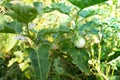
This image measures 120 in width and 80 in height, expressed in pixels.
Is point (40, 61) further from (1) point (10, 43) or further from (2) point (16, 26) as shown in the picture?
(1) point (10, 43)

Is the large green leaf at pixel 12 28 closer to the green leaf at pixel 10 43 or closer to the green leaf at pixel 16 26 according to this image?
the green leaf at pixel 16 26

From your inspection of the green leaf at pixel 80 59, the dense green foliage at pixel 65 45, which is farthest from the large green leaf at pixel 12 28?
the green leaf at pixel 80 59

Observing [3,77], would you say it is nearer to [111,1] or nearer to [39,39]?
[39,39]

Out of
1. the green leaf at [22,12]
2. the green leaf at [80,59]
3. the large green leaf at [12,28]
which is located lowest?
the green leaf at [80,59]

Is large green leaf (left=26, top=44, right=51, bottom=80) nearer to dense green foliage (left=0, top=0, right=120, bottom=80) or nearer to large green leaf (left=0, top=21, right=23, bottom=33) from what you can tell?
dense green foliage (left=0, top=0, right=120, bottom=80)

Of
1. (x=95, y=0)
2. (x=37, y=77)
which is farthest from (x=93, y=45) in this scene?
(x=37, y=77)

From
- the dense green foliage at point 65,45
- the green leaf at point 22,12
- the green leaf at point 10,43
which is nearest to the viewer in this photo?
the green leaf at point 22,12

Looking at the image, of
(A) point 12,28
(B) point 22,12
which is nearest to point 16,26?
(A) point 12,28
